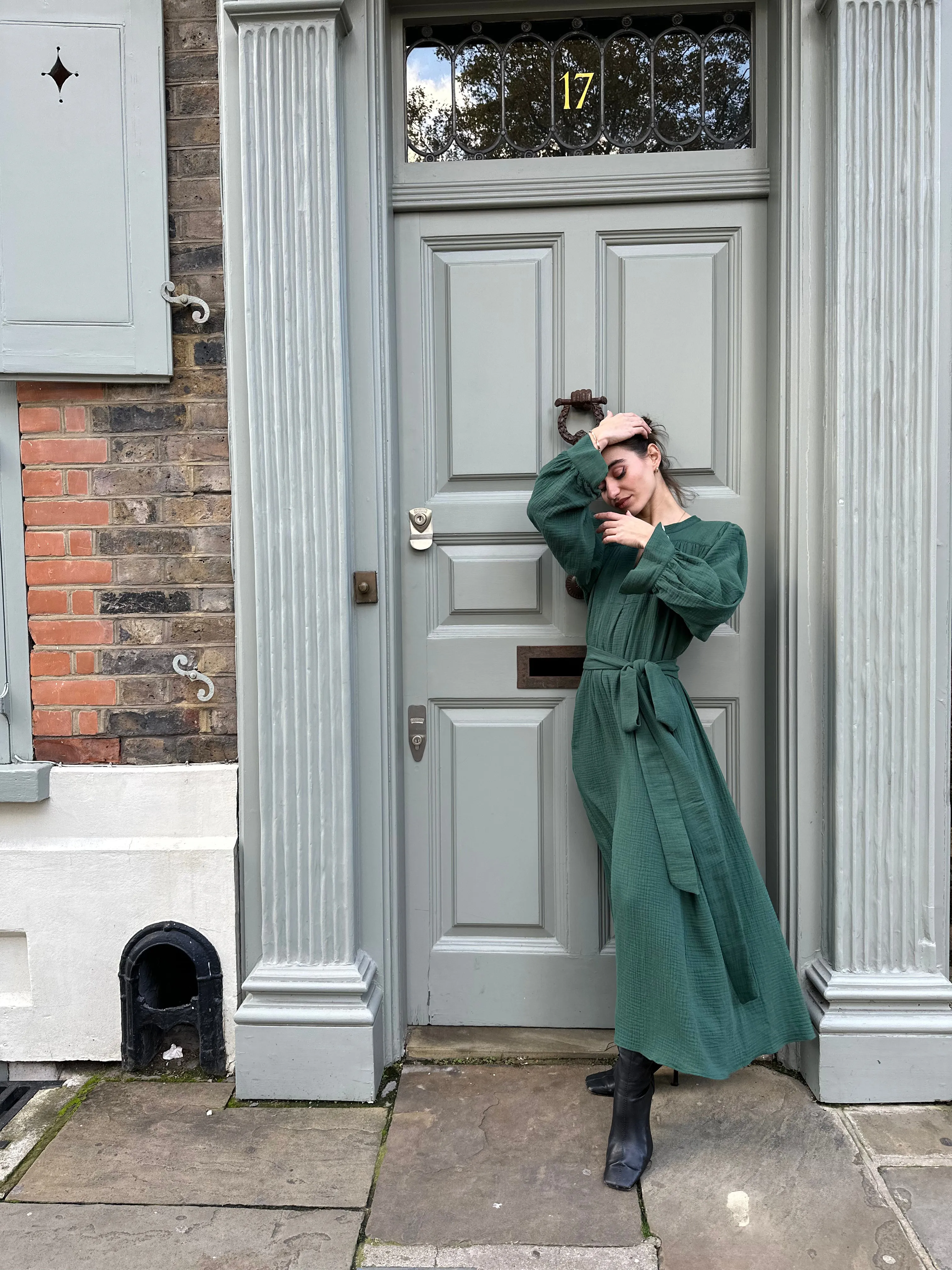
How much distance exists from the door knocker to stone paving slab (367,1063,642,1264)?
1.85 meters

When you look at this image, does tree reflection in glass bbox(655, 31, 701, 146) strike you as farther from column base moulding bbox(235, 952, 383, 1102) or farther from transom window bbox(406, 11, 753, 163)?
column base moulding bbox(235, 952, 383, 1102)

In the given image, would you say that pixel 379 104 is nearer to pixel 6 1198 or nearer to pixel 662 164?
pixel 662 164

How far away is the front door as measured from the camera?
2.64 metres

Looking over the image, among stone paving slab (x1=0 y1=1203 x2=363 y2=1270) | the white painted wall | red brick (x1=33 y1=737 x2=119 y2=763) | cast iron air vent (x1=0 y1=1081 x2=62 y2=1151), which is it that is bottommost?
cast iron air vent (x1=0 y1=1081 x2=62 y2=1151)

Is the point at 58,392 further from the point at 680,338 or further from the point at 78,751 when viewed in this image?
the point at 680,338

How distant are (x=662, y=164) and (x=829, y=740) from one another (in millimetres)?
1698

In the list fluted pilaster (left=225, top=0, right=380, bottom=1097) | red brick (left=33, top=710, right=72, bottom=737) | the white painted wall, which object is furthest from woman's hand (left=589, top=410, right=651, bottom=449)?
red brick (left=33, top=710, right=72, bottom=737)

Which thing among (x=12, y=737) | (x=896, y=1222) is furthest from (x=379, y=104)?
(x=896, y=1222)

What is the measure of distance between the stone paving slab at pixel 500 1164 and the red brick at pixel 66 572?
1.72m

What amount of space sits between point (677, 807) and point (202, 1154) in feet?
4.91

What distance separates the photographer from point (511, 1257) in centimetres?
194

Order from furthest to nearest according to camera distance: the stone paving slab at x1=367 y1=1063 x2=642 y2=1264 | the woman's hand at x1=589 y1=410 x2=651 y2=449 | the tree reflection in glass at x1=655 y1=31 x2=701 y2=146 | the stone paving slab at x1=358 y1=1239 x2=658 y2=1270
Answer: the tree reflection in glass at x1=655 y1=31 x2=701 y2=146 → the woman's hand at x1=589 y1=410 x2=651 y2=449 → the stone paving slab at x1=367 y1=1063 x2=642 y2=1264 → the stone paving slab at x1=358 y1=1239 x2=658 y2=1270

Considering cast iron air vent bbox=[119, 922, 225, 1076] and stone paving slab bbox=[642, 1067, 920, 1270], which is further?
cast iron air vent bbox=[119, 922, 225, 1076]

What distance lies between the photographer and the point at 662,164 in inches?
102
